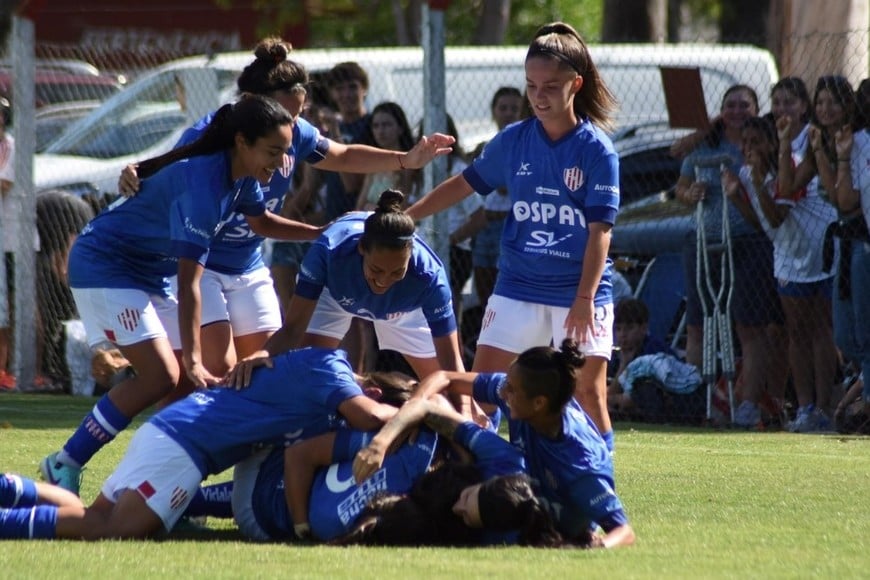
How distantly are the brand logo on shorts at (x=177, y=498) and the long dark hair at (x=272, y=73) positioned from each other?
7.87 feet

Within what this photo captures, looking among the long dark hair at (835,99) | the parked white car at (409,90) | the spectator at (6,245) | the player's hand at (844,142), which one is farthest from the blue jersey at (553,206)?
the parked white car at (409,90)

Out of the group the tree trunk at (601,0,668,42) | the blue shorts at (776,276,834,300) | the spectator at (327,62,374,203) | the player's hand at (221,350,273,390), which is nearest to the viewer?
the player's hand at (221,350,273,390)

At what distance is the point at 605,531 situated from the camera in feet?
19.4

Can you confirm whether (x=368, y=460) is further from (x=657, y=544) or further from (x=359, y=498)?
(x=657, y=544)

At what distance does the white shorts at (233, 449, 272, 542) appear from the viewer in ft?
20.2

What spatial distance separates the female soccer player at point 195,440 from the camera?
19.3 feet

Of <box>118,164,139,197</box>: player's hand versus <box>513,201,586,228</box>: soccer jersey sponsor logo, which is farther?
<box>513,201,586,228</box>: soccer jersey sponsor logo

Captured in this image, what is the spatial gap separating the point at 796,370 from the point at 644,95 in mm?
4635

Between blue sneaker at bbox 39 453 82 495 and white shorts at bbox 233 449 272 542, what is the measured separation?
969 millimetres

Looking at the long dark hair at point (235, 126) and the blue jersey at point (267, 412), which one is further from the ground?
the long dark hair at point (235, 126)

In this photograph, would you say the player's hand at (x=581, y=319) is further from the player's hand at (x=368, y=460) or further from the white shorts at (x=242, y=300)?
the white shorts at (x=242, y=300)

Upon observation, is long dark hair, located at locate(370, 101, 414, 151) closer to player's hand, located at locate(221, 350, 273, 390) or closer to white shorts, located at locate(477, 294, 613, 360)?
white shorts, located at locate(477, 294, 613, 360)

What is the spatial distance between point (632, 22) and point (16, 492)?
17.1 m

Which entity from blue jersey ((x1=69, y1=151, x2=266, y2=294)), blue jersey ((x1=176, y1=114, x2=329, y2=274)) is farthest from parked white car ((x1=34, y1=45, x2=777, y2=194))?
blue jersey ((x1=69, y1=151, x2=266, y2=294))
